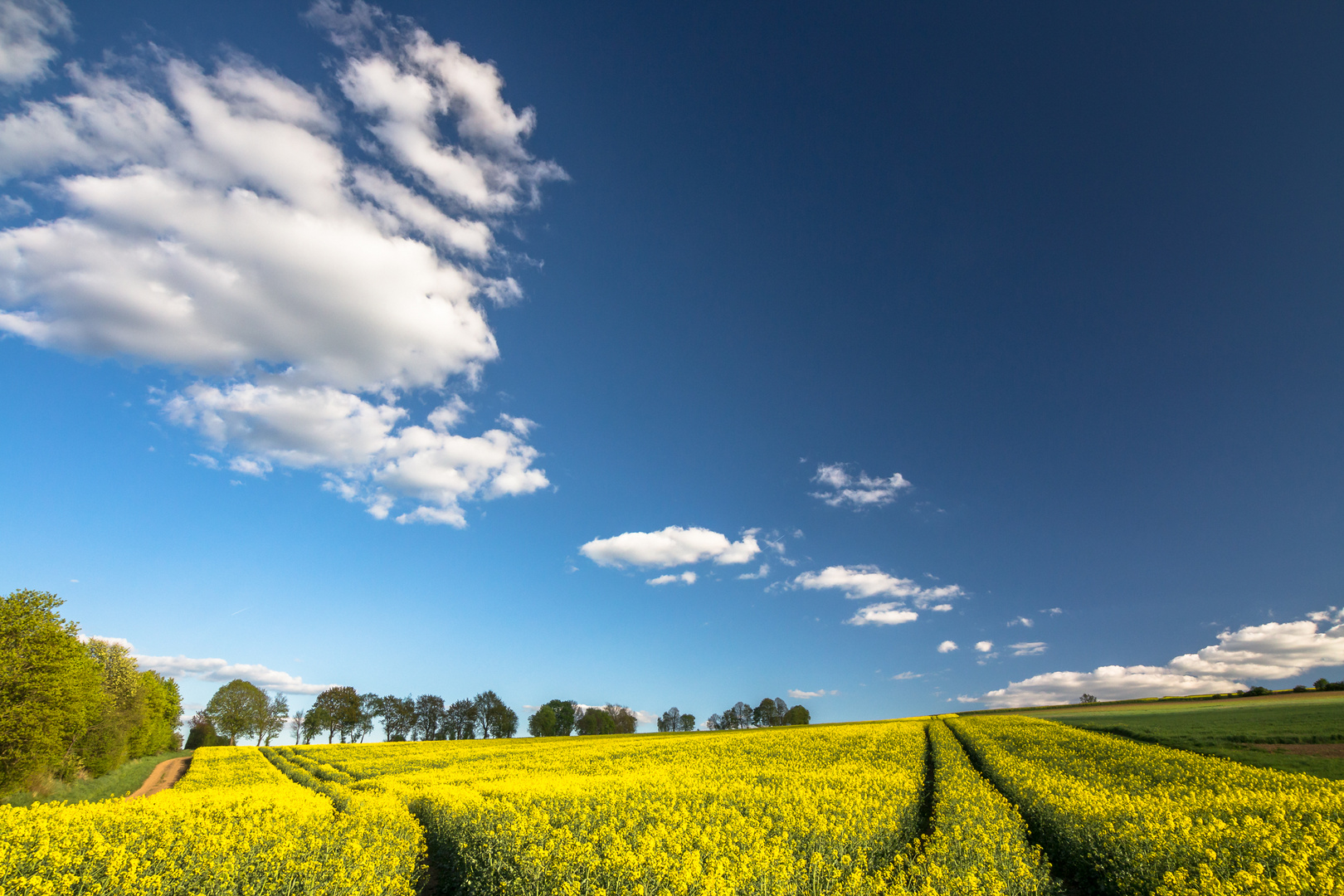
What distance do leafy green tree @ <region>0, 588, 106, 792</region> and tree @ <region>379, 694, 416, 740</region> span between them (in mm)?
82682

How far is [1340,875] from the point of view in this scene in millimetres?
A: 8961

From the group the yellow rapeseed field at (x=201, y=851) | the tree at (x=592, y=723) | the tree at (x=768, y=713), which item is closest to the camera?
the yellow rapeseed field at (x=201, y=851)

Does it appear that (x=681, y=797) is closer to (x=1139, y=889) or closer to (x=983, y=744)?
(x=1139, y=889)

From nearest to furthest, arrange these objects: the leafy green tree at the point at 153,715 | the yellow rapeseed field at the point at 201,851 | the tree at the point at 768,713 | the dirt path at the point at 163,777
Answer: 1. the yellow rapeseed field at the point at 201,851
2. the dirt path at the point at 163,777
3. the leafy green tree at the point at 153,715
4. the tree at the point at 768,713

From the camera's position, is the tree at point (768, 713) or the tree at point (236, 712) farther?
the tree at point (768, 713)

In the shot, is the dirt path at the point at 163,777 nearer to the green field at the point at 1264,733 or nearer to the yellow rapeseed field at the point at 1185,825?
the yellow rapeseed field at the point at 1185,825

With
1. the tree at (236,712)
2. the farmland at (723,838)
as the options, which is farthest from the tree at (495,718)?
the farmland at (723,838)

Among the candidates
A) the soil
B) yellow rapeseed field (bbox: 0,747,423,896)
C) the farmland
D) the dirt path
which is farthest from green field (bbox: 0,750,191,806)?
the soil

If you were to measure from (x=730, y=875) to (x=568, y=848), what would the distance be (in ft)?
Result: 11.5

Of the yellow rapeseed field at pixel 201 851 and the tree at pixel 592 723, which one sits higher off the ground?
the yellow rapeseed field at pixel 201 851

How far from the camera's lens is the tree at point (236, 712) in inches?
3789

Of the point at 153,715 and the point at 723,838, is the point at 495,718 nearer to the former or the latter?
the point at 153,715

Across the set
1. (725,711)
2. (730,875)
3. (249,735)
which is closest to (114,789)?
(730,875)

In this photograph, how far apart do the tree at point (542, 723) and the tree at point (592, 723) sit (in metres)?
6.21
